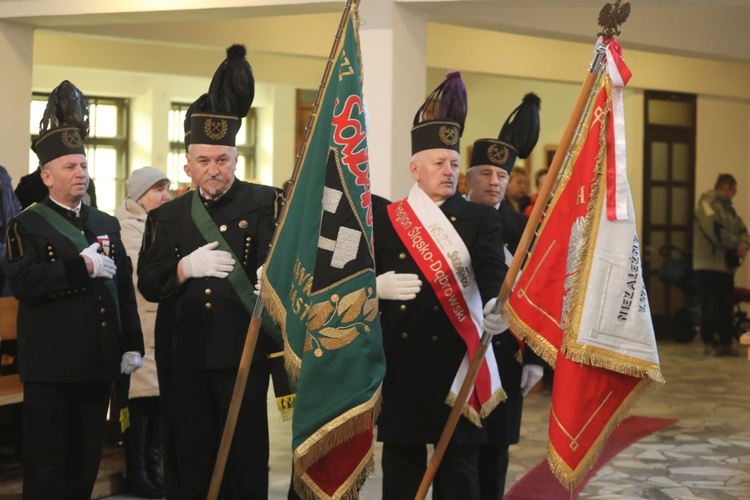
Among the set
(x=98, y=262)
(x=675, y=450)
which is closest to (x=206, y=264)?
(x=98, y=262)

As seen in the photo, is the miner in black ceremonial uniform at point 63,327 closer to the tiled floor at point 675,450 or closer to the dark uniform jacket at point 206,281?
the dark uniform jacket at point 206,281

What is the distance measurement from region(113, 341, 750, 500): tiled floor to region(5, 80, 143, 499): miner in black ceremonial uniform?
1174 mm

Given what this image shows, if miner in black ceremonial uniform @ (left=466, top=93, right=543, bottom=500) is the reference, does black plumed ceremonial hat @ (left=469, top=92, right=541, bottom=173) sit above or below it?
above

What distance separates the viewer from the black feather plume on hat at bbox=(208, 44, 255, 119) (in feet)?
14.4

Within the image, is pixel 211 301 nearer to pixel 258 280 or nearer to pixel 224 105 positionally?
pixel 258 280

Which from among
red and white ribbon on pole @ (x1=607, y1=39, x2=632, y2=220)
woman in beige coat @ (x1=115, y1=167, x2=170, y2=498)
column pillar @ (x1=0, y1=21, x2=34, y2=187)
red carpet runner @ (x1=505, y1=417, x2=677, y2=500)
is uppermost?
column pillar @ (x1=0, y1=21, x2=34, y2=187)

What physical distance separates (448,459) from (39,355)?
1.54 metres

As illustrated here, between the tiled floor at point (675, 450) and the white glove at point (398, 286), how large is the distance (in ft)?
5.75

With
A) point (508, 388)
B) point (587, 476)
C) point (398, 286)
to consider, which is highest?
point (398, 286)

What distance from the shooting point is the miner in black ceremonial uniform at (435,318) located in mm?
4293

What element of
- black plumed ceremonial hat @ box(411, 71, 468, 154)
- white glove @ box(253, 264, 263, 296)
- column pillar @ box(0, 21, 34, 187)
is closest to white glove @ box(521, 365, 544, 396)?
black plumed ceremonial hat @ box(411, 71, 468, 154)

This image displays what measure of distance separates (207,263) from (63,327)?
709 mm

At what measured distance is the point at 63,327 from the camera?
452 centimetres

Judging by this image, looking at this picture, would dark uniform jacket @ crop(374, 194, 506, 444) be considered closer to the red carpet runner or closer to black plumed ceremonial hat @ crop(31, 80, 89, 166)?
the red carpet runner
